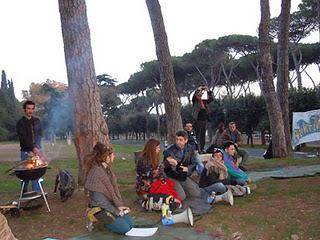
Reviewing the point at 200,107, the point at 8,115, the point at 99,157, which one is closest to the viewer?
the point at 99,157

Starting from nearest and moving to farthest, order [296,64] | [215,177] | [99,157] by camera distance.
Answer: [99,157] → [215,177] → [296,64]

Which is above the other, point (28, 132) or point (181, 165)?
point (28, 132)

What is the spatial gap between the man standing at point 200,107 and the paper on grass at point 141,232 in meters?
5.06

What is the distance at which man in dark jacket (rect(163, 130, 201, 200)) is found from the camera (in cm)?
595

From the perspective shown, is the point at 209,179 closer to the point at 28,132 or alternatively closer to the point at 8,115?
the point at 28,132

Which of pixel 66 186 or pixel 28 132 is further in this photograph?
pixel 28 132

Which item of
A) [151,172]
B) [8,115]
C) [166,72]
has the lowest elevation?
[151,172]

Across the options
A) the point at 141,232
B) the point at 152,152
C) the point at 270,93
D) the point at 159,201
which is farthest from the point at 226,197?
the point at 270,93

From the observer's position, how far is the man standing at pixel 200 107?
9375mm

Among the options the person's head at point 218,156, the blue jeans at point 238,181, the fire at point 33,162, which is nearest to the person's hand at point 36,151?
the fire at point 33,162

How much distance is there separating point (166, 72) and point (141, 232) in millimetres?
5639

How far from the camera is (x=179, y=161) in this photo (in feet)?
19.8

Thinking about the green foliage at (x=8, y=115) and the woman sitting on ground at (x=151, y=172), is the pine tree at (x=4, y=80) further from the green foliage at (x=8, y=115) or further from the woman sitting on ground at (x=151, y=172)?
the woman sitting on ground at (x=151, y=172)

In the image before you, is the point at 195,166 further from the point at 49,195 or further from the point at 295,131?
the point at 295,131
